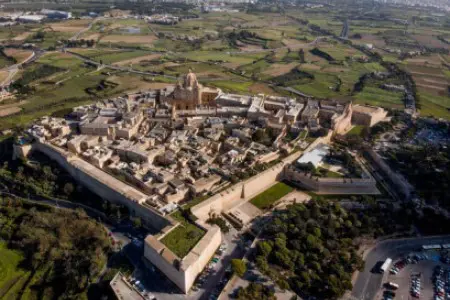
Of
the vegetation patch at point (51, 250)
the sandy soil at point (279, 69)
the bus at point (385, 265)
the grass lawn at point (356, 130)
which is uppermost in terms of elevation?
the sandy soil at point (279, 69)

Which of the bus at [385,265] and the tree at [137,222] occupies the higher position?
the bus at [385,265]

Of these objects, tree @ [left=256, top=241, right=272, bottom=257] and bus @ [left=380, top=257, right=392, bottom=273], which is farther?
bus @ [left=380, top=257, right=392, bottom=273]

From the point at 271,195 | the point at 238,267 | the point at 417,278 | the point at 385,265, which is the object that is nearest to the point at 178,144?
the point at 271,195

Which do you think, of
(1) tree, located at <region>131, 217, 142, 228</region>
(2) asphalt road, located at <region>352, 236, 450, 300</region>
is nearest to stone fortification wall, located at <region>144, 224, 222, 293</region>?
(1) tree, located at <region>131, 217, 142, 228</region>

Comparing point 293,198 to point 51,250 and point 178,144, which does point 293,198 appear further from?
point 51,250

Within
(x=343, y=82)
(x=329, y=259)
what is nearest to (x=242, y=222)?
(x=329, y=259)

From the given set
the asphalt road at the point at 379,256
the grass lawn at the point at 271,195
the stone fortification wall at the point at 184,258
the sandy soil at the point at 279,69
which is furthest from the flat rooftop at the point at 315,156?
the sandy soil at the point at 279,69

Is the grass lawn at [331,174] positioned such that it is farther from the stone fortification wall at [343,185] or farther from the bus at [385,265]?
the bus at [385,265]

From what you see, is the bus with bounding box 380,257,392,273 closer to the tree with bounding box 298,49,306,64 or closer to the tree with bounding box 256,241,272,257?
the tree with bounding box 256,241,272,257
